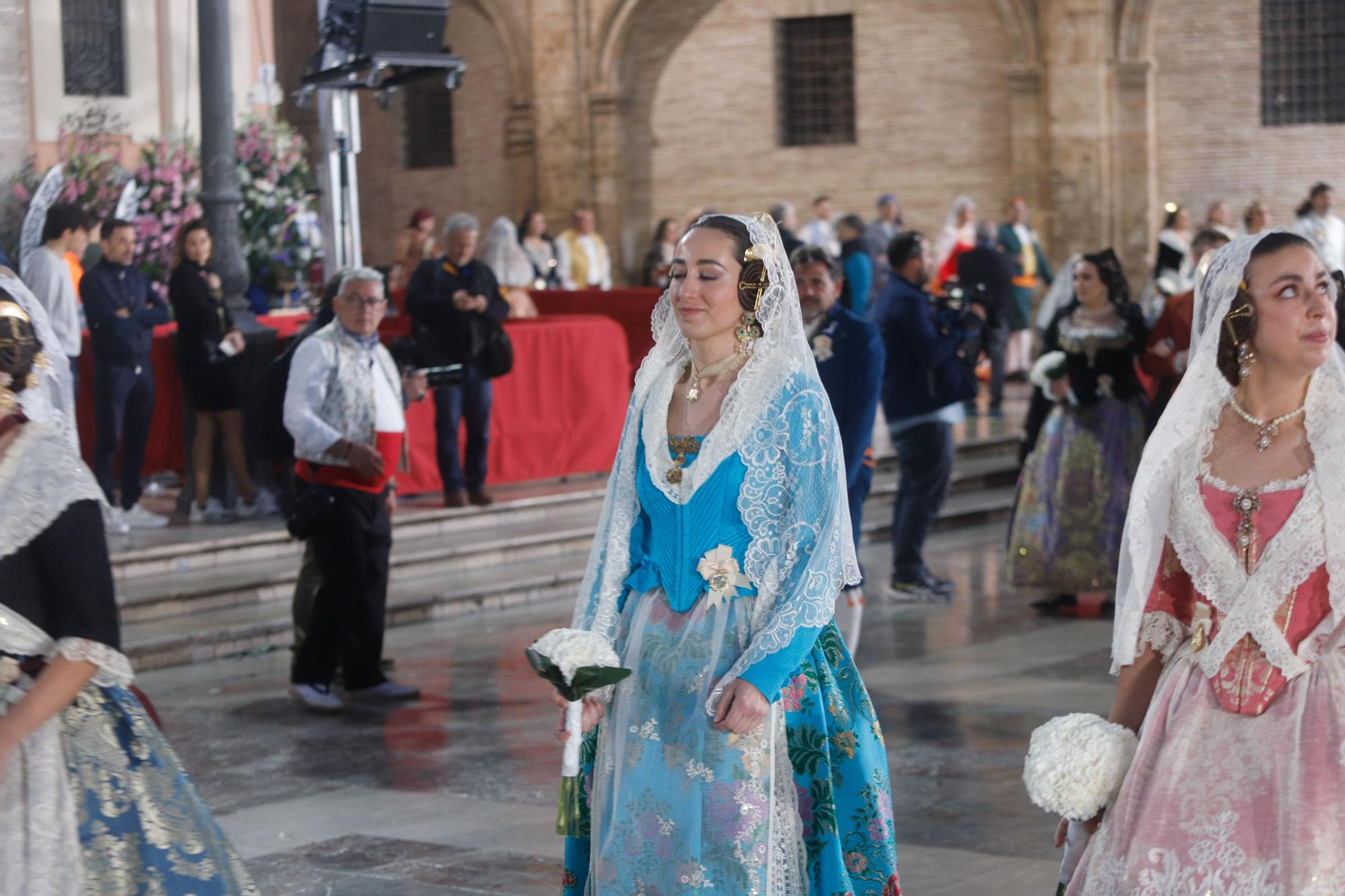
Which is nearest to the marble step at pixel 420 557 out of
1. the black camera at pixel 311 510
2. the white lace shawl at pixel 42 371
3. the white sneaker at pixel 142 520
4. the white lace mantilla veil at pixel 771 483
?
the white sneaker at pixel 142 520

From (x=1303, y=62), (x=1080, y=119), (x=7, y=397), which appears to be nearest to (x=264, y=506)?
(x=7, y=397)

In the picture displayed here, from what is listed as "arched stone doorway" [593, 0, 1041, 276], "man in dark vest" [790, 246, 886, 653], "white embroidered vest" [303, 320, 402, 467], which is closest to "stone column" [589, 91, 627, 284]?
"arched stone doorway" [593, 0, 1041, 276]

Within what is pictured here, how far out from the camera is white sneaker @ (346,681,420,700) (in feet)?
25.2

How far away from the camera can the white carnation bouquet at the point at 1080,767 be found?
319 cm

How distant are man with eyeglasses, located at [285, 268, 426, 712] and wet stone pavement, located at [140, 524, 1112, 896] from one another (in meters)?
0.30

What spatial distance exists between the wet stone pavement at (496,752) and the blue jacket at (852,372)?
106cm

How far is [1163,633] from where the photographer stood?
11.0 ft

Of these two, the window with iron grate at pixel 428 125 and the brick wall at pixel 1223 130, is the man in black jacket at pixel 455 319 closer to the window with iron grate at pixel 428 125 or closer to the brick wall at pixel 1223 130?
the brick wall at pixel 1223 130

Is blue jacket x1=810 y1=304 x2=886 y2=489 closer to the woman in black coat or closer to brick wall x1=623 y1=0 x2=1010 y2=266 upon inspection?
the woman in black coat

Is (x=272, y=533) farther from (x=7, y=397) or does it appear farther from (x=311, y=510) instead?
(x=7, y=397)

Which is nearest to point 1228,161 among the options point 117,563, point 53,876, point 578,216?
point 578,216

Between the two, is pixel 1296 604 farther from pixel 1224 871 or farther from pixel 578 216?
pixel 578 216

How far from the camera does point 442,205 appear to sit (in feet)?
81.5

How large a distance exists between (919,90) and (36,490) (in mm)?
19393
